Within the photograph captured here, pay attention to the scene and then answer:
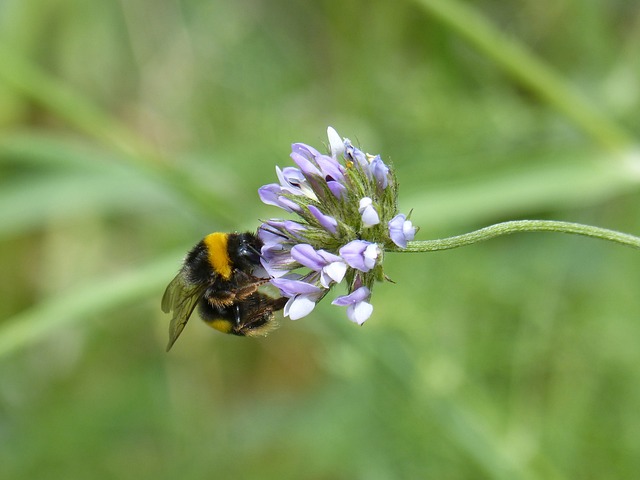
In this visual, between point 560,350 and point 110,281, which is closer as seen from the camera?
point 110,281

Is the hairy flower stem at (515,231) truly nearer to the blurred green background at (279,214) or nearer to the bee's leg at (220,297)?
the bee's leg at (220,297)

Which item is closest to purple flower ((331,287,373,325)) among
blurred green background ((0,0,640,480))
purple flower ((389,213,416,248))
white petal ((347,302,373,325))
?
white petal ((347,302,373,325))

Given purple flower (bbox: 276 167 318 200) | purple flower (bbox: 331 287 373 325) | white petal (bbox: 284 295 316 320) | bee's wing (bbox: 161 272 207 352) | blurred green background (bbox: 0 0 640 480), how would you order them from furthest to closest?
1. blurred green background (bbox: 0 0 640 480)
2. bee's wing (bbox: 161 272 207 352)
3. purple flower (bbox: 276 167 318 200)
4. white petal (bbox: 284 295 316 320)
5. purple flower (bbox: 331 287 373 325)

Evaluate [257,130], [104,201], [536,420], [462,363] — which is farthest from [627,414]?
[104,201]

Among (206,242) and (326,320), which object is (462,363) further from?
(206,242)

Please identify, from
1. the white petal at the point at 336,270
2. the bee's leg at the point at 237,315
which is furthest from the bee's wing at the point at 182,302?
the white petal at the point at 336,270

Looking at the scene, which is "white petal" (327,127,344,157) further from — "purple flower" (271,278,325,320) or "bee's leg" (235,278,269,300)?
Result: "bee's leg" (235,278,269,300)

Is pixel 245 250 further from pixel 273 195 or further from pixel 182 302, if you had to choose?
pixel 273 195
